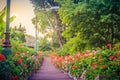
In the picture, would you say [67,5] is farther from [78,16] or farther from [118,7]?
[118,7]

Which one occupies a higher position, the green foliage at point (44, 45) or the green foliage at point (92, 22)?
the green foliage at point (92, 22)

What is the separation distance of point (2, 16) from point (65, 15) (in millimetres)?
3284

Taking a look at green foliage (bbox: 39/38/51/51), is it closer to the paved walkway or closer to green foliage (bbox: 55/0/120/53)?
the paved walkway

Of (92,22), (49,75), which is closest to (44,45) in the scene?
(49,75)

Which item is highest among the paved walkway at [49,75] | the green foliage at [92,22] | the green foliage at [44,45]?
the green foliage at [92,22]

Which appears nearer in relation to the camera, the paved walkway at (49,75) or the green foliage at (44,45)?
the paved walkway at (49,75)

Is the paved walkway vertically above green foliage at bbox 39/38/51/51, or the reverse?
green foliage at bbox 39/38/51/51

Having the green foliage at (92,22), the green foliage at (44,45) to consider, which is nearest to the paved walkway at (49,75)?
the green foliage at (92,22)

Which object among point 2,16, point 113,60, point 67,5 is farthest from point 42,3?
point 113,60

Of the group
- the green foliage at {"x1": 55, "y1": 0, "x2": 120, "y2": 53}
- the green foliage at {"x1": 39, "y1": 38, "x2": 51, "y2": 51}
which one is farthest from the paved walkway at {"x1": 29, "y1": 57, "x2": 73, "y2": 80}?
the green foliage at {"x1": 39, "y1": 38, "x2": 51, "y2": 51}

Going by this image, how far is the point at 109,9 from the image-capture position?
44.9ft

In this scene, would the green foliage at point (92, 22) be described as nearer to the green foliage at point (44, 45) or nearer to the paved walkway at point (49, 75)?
the paved walkway at point (49, 75)

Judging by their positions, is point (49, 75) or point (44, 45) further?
point (44, 45)

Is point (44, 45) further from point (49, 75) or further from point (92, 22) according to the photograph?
point (92, 22)
